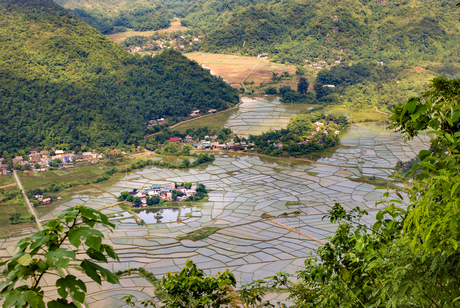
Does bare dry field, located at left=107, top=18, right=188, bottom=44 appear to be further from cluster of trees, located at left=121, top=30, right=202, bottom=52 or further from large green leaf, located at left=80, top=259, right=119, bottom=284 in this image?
large green leaf, located at left=80, top=259, right=119, bottom=284

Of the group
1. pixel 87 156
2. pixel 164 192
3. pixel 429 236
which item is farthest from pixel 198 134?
pixel 429 236

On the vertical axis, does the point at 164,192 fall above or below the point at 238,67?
below

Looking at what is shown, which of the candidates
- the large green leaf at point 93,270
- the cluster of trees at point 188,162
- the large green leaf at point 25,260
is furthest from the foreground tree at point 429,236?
the cluster of trees at point 188,162

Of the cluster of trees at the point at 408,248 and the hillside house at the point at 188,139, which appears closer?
the cluster of trees at the point at 408,248

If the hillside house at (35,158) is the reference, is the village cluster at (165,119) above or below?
above

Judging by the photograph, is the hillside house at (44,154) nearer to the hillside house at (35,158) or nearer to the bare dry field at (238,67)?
the hillside house at (35,158)

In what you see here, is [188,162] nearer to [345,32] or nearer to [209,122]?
[209,122]
